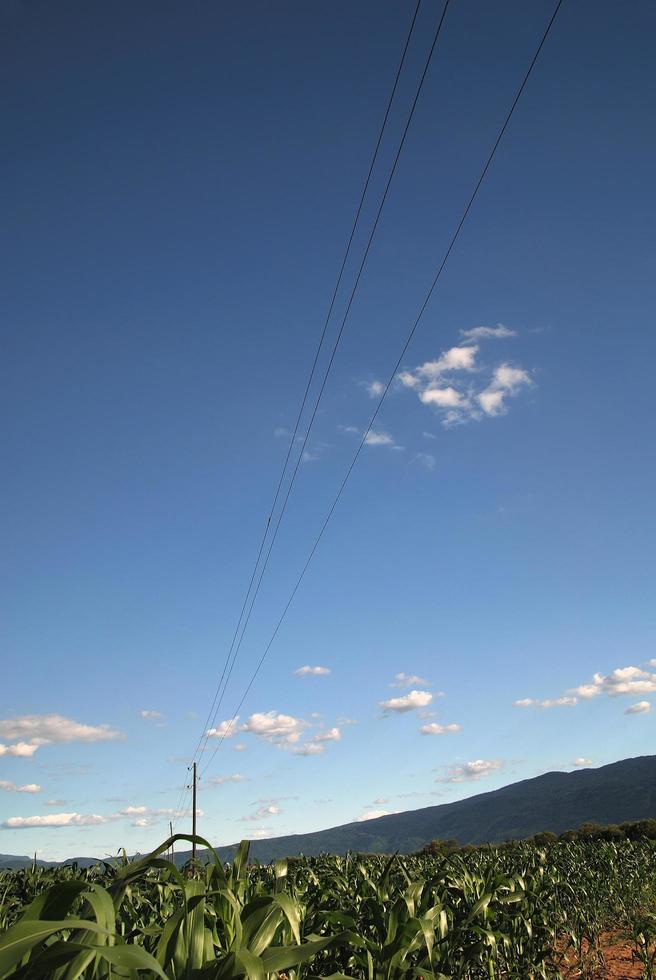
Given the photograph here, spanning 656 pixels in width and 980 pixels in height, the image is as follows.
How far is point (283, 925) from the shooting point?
3.90 meters

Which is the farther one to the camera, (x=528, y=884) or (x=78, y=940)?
(x=528, y=884)

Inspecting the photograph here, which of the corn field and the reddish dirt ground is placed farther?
the reddish dirt ground

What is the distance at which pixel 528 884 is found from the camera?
8.67 meters

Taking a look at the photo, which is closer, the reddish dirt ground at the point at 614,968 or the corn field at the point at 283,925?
A: the corn field at the point at 283,925

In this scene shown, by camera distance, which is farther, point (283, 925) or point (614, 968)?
point (614, 968)

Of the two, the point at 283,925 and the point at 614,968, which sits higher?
the point at 283,925

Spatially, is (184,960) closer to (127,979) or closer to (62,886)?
(127,979)

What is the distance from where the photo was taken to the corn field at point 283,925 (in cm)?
203

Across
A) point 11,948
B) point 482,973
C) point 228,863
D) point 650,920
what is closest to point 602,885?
point 650,920

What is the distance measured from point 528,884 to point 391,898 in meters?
3.70

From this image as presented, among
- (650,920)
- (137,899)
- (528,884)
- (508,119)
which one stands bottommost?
(650,920)

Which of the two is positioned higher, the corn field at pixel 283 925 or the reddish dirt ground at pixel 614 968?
the corn field at pixel 283 925

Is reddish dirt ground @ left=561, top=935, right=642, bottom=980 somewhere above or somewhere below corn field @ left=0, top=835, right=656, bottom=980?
below

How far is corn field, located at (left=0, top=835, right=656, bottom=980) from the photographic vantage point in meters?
2.03
